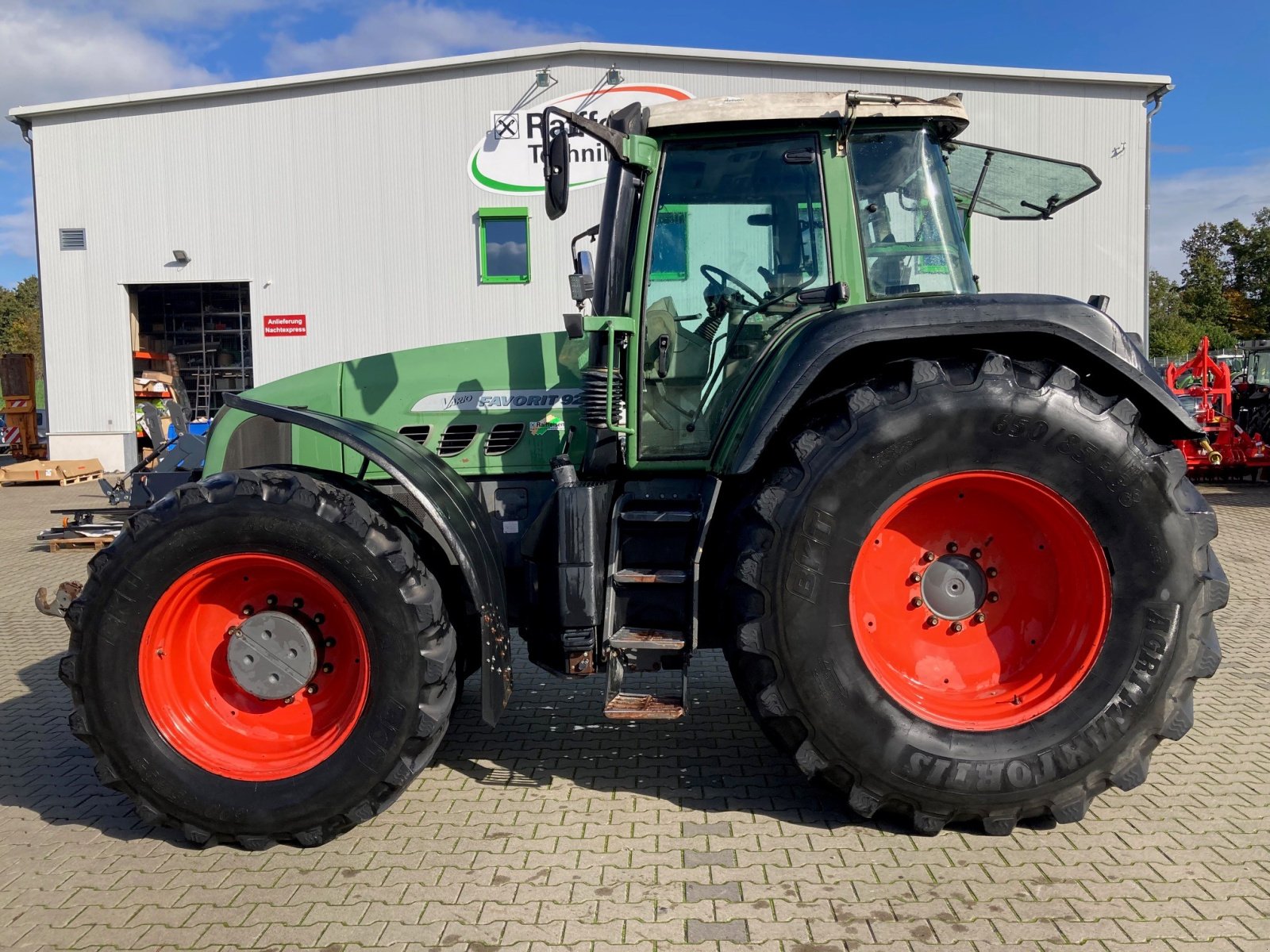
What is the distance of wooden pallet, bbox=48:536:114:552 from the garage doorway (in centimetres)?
912

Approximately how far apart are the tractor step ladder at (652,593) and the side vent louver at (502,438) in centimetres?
68

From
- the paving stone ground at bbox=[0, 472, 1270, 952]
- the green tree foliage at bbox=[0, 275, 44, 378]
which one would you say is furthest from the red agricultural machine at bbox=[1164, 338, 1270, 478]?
the green tree foliage at bbox=[0, 275, 44, 378]

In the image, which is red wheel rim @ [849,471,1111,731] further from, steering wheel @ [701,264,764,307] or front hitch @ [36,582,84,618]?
front hitch @ [36,582,84,618]

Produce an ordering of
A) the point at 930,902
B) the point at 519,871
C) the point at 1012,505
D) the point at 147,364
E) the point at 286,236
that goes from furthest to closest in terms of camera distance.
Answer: the point at 147,364 → the point at 286,236 → the point at 1012,505 → the point at 519,871 → the point at 930,902

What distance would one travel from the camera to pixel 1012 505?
3.15 m

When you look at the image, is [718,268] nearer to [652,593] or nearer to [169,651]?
[652,593]

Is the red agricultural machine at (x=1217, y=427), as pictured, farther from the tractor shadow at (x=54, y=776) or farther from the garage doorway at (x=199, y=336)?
the garage doorway at (x=199, y=336)

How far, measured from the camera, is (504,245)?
14891 millimetres

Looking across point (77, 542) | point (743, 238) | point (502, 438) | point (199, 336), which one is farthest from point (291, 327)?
point (743, 238)

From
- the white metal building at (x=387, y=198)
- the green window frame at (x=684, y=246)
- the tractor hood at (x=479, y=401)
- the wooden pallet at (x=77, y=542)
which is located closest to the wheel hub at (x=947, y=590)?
the green window frame at (x=684, y=246)

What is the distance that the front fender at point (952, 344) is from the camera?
2.95 metres

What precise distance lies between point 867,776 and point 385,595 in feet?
5.47

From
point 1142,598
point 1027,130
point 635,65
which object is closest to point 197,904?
point 1142,598

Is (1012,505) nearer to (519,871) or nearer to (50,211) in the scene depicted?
(519,871)
